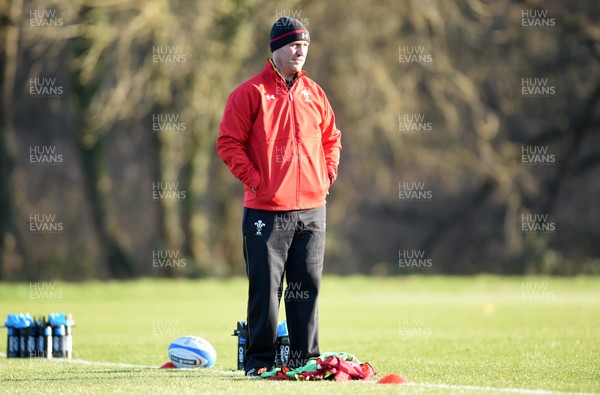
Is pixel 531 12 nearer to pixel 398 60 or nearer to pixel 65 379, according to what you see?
pixel 398 60

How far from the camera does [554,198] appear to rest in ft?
111

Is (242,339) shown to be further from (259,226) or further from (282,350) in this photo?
(259,226)

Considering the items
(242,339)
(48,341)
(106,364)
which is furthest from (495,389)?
(48,341)

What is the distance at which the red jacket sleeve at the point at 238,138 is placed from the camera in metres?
8.45

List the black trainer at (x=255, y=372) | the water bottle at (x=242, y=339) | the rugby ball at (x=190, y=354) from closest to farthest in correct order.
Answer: the black trainer at (x=255, y=372), the water bottle at (x=242, y=339), the rugby ball at (x=190, y=354)

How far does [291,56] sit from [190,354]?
2819 mm

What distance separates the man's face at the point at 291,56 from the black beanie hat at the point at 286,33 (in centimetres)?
4

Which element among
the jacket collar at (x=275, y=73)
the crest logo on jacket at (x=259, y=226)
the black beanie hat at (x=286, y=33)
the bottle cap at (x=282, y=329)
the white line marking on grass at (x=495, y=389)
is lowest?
the white line marking on grass at (x=495, y=389)

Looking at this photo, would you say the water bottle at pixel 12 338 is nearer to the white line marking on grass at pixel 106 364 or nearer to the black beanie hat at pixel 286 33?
the white line marking on grass at pixel 106 364

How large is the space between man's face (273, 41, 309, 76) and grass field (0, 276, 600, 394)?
236cm

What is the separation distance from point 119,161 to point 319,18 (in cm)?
972

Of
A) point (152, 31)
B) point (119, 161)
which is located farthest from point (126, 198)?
point (152, 31)

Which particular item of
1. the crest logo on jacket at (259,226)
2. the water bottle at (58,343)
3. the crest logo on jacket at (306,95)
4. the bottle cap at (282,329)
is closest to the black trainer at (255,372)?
the bottle cap at (282,329)

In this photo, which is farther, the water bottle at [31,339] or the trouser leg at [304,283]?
the water bottle at [31,339]
